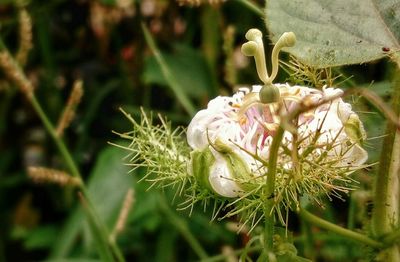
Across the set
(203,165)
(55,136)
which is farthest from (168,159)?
(55,136)

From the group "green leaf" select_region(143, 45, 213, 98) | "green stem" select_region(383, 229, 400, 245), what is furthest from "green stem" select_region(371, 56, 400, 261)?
"green leaf" select_region(143, 45, 213, 98)

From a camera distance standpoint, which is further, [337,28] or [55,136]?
[55,136]

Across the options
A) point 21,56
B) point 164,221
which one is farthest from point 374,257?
point 164,221

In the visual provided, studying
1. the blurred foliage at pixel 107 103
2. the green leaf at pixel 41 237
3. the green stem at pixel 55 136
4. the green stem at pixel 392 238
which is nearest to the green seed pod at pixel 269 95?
the green stem at pixel 392 238

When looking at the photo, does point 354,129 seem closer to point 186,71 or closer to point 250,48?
point 250,48

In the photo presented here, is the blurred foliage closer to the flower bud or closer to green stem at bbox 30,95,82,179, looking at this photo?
A: green stem at bbox 30,95,82,179

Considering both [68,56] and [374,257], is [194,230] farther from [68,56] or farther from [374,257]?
[374,257]
